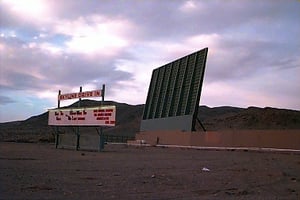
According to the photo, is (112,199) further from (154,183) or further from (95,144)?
(95,144)

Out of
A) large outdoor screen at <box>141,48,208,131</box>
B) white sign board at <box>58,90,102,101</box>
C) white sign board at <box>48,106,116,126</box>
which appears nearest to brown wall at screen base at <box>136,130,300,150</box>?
large outdoor screen at <box>141,48,208,131</box>

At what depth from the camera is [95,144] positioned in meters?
44.6

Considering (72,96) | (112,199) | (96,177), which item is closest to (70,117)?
(72,96)

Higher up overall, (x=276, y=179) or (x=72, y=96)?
(x=72, y=96)

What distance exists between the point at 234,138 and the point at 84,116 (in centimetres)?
1930

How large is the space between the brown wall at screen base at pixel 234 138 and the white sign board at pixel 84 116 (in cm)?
1779

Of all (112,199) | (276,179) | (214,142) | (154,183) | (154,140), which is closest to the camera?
(112,199)

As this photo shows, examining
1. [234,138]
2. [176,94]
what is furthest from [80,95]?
[176,94]

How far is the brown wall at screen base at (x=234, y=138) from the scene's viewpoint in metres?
47.2

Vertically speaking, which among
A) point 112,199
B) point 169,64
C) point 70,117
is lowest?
point 112,199

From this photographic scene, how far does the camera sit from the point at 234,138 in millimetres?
54969

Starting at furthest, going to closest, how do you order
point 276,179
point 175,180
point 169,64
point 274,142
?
1. point 169,64
2. point 274,142
3. point 276,179
4. point 175,180

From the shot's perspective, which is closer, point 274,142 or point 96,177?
point 96,177

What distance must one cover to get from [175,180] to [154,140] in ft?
188
